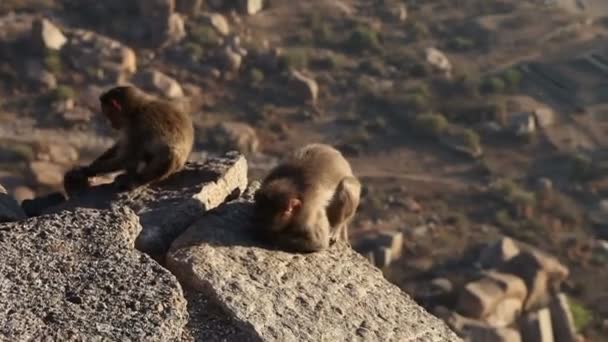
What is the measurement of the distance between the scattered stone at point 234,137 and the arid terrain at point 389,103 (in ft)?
0.19

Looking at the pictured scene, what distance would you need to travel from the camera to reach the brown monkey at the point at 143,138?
6793 millimetres

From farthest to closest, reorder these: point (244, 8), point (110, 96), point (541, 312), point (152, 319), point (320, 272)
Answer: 1. point (244, 8)
2. point (541, 312)
3. point (110, 96)
4. point (320, 272)
5. point (152, 319)

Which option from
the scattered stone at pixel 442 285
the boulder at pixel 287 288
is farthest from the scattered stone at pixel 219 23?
the boulder at pixel 287 288

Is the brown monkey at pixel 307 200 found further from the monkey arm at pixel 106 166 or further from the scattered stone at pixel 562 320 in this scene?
the scattered stone at pixel 562 320

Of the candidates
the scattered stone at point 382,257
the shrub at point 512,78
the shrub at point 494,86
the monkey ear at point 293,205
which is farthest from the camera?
the shrub at point 512,78

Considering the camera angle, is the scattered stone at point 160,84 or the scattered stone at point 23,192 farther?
the scattered stone at point 160,84

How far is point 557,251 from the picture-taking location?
21.9 metres

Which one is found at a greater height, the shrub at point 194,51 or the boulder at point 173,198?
the boulder at point 173,198

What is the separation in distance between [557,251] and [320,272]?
16.8 m

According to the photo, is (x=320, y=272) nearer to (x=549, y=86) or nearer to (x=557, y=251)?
(x=557, y=251)

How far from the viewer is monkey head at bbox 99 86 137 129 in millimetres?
7137

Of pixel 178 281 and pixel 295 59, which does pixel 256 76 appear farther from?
pixel 178 281

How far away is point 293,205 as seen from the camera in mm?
6570

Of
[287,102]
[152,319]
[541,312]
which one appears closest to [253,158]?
[287,102]
